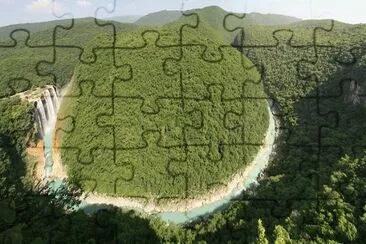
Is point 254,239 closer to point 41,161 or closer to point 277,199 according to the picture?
point 277,199

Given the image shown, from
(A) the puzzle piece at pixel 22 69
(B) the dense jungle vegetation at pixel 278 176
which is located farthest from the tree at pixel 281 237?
(A) the puzzle piece at pixel 22 69

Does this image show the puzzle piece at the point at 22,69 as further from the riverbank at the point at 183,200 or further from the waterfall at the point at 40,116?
the riverbank at the point at 183,200

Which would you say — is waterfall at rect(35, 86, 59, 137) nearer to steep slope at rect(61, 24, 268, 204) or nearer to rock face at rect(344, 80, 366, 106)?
steep slope at rect(61, 24, 268, 204)

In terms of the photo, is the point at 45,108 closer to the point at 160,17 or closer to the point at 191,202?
the point at 191,202

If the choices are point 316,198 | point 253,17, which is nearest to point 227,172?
point 316,198

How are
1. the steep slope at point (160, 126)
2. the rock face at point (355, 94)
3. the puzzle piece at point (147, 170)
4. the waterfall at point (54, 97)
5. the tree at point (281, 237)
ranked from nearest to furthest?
the tree at point (281, 237), the puzzle piece at point (147, 170), the steep slope at point (160, 126), the rock face at point (355, 94), the waterfall at point (54, 97)

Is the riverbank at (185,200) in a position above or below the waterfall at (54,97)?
below

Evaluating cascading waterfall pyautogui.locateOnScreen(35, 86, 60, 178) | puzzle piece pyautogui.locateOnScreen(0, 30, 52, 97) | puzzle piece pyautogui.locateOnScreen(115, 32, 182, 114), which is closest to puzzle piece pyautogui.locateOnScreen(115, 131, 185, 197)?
puzzle piece pyautogui.locateOnScreen(115, 32, 182, 114)

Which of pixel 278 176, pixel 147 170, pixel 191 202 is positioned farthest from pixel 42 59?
pixel 278 176
